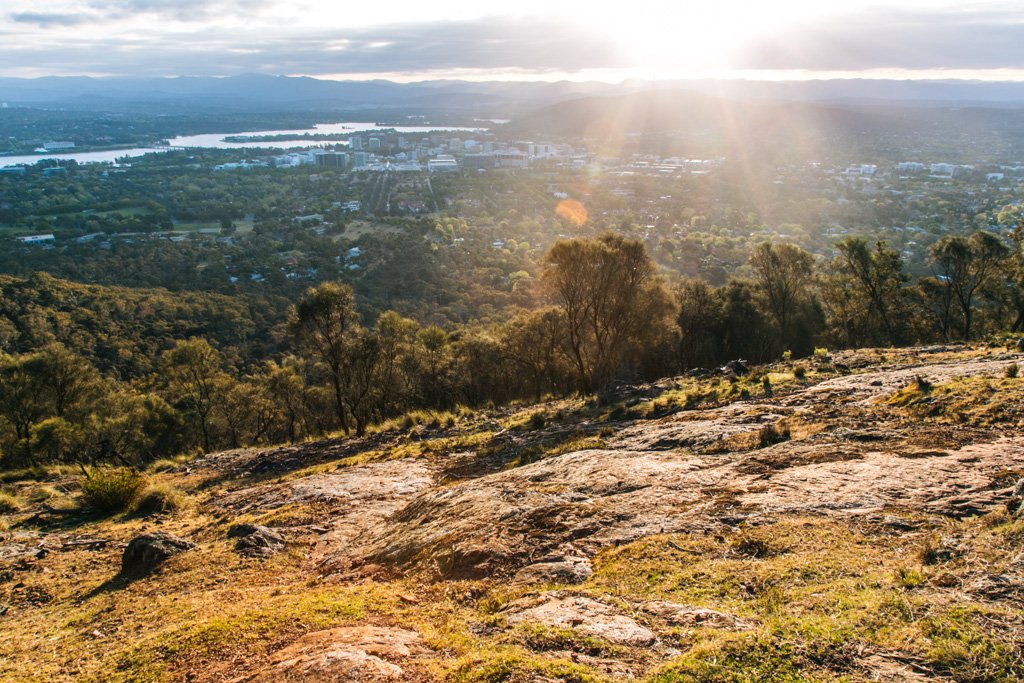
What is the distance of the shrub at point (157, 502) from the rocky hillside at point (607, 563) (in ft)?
1.01

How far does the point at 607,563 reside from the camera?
21.5ft

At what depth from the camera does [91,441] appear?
2497 cm

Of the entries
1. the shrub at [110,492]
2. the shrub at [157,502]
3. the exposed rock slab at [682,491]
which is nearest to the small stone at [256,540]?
the exposed rock slab at [682,491]

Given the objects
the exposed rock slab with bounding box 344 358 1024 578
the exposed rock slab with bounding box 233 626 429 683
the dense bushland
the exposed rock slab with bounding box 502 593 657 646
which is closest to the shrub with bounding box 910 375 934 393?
the exposed rock slab with bounding box 344 358 1024 578

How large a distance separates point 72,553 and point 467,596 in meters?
7.68

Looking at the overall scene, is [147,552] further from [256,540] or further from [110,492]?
[110,492]

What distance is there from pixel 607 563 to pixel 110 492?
10.9m

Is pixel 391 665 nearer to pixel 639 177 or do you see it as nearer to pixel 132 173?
pixel 639 177

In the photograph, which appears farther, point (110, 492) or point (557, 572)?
point (110, 492)

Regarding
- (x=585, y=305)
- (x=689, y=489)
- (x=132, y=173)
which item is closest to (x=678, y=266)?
(x=585, y=305)

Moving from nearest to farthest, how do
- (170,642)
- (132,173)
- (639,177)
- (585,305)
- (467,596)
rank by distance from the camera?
(170,642) → (467,596) → (585,305) → (639,177) → (132,173)

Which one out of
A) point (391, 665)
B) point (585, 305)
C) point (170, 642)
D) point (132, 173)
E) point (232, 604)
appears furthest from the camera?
point (132, 173)

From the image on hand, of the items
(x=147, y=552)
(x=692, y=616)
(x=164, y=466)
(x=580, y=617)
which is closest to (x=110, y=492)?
(x=147, y=552)

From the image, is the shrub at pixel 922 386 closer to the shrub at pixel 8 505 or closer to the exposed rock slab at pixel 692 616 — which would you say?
the exposed rock slab at pixel 692 616
